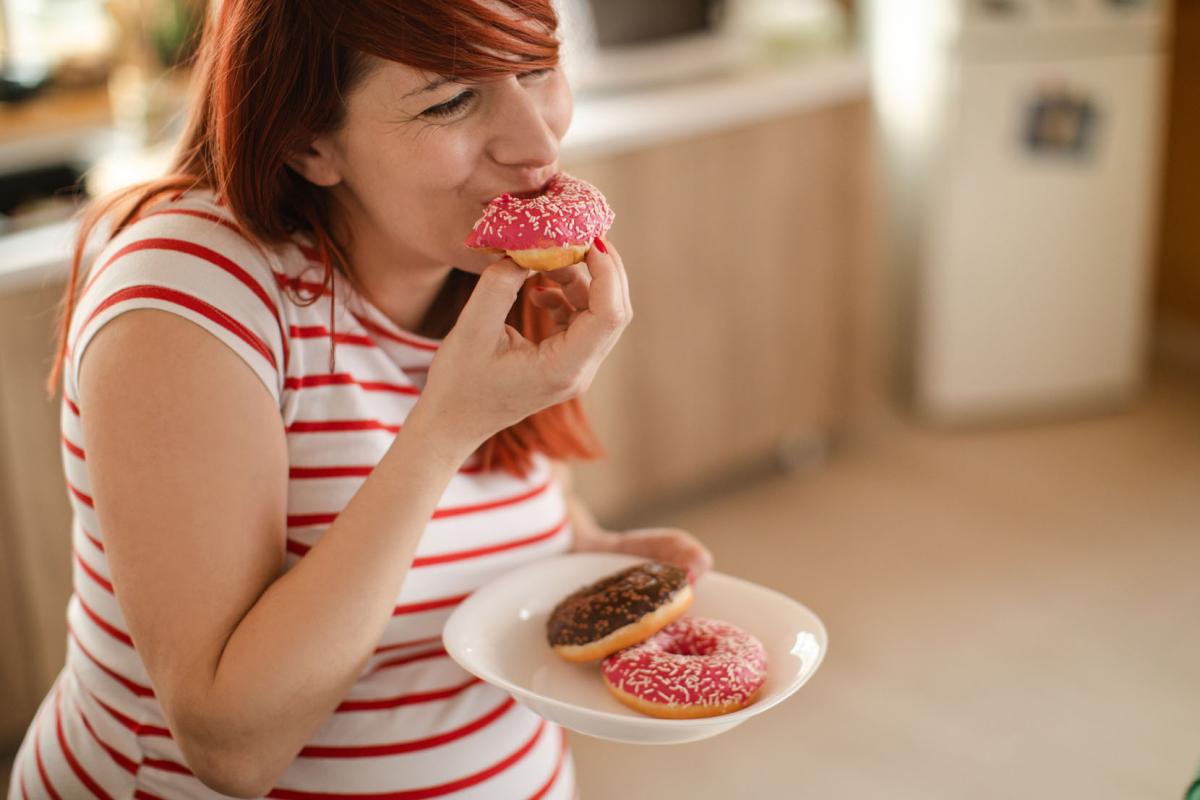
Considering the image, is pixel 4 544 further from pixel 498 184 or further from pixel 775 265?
pixel 775 265

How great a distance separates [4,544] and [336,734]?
3.98ft

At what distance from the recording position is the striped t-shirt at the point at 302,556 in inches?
37.6

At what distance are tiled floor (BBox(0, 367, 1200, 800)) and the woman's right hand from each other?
1.34 m

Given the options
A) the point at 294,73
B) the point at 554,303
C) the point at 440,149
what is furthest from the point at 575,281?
the point at 294,73

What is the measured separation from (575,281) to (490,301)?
0.17 metres

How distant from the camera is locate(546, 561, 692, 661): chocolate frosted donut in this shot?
106 cm

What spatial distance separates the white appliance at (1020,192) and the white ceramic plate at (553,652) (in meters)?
2.38

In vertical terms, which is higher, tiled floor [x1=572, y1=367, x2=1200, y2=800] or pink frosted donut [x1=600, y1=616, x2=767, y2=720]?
pink frosted donut [x1=600, y1=616, x2=767, y2=720]

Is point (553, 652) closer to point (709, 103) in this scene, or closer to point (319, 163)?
point (319, 163)

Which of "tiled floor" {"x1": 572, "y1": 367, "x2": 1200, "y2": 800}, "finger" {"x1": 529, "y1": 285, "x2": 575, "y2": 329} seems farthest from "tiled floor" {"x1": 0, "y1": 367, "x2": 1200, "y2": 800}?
"finger" {"x1": 529, "y1": 285, "x2": 575, "y2": 329}

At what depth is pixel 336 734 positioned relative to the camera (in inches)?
39.9

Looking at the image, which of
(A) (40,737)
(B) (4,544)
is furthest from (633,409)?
(A) (40,737)

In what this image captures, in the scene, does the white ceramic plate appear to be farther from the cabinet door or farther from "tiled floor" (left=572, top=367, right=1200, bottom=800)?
the cabinet door

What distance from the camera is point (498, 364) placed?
90 cm
